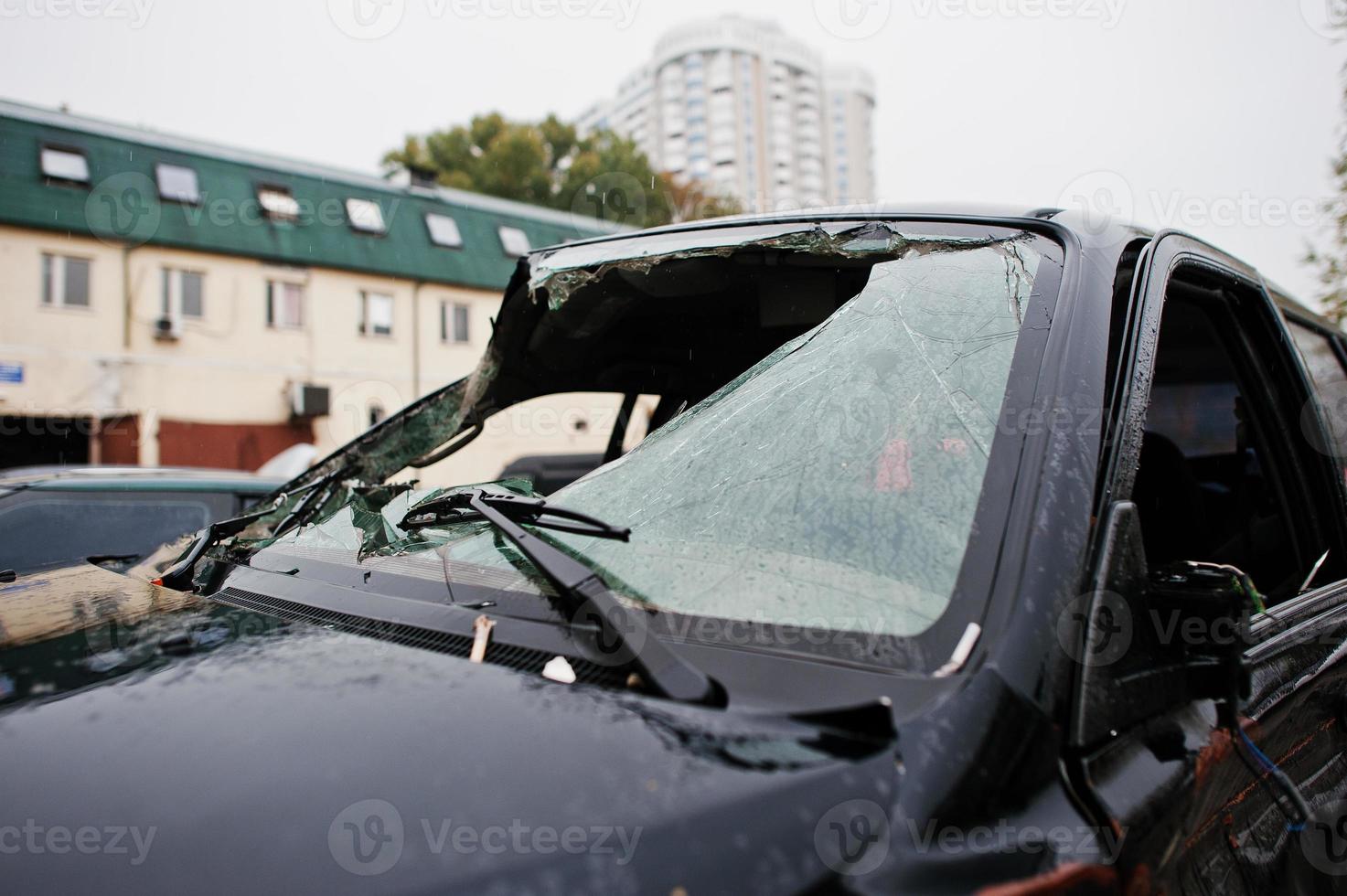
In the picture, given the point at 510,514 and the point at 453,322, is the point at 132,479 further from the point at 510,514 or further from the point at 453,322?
the point at 453,322

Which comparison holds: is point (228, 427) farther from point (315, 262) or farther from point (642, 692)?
point (642, 692)

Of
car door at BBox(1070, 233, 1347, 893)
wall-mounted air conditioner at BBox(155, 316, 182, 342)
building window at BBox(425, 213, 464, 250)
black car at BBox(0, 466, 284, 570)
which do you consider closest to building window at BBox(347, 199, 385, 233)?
building window at BBox(425, 213, 464, 250)

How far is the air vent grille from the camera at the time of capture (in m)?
1.05

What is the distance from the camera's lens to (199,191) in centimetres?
2050

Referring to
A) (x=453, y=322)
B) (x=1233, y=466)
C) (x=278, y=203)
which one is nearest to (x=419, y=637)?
(x=1233, y=466)

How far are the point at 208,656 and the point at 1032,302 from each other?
1.27 metres

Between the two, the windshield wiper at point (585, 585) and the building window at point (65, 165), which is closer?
the windshield wiper at point (585, 585)

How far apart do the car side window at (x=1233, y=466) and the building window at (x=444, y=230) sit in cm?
2212

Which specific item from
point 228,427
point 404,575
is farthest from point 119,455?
point 404,575

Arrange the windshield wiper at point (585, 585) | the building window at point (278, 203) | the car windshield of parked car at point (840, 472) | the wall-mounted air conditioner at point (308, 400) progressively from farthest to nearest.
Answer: the building window at point (278, 203)
the wall-mounted air conditioner at point (308, 400)
the car windshield of parked car at point (840, 472)
the windshield wiper at point (585, 585)

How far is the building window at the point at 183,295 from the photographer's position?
19.6 meters

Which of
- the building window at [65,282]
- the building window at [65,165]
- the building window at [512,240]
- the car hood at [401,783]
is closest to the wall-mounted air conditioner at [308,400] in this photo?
the building window at [65,282]

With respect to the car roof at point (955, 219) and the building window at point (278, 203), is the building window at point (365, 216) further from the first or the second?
the car roof at point (955, 219)

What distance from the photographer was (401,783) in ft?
2.73
